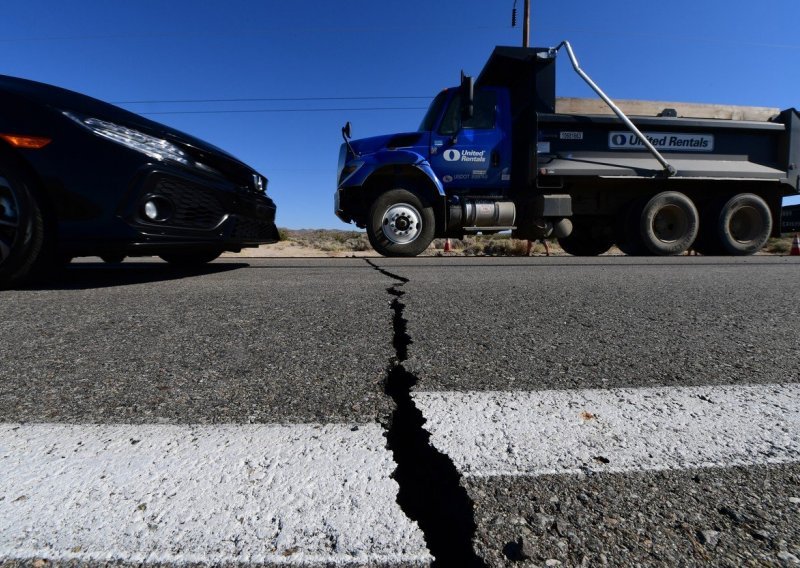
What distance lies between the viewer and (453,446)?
3.01ft

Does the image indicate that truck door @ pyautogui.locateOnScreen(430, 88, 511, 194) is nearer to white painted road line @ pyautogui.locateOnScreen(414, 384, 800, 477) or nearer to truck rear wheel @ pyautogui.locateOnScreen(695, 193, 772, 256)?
truck rear wheel @ pyautogui.locateOnScreen(695, 193, 772, 256)

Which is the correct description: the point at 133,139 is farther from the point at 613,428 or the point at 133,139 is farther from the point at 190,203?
the point at 613,428

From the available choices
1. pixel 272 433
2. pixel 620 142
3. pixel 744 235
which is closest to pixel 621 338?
pixel 272 433

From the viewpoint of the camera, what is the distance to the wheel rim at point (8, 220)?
2.63 meters

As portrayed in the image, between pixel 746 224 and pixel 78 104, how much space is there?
907 cm

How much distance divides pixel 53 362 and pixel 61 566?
Answer: 106cm

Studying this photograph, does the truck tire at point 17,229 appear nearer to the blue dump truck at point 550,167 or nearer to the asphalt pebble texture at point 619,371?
the asphalt pebble texture at point 619,371

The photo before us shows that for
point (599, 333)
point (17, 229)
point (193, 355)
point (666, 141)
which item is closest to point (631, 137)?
point (666, 141)

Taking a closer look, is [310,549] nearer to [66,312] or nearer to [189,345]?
[189,345]

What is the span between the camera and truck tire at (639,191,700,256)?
22.7 ft

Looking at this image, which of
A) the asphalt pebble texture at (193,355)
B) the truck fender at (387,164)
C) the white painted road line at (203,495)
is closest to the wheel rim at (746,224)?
the truck fender at (387,164)

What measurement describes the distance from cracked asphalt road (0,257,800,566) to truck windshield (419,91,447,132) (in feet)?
14.4

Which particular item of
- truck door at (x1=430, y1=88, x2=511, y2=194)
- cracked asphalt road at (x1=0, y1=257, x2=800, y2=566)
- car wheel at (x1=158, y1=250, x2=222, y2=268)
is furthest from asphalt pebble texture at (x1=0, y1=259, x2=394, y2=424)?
truck door at (x1=430, y1=88, x2=511, y2=194)

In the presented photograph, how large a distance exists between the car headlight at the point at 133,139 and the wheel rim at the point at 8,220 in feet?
1.86
